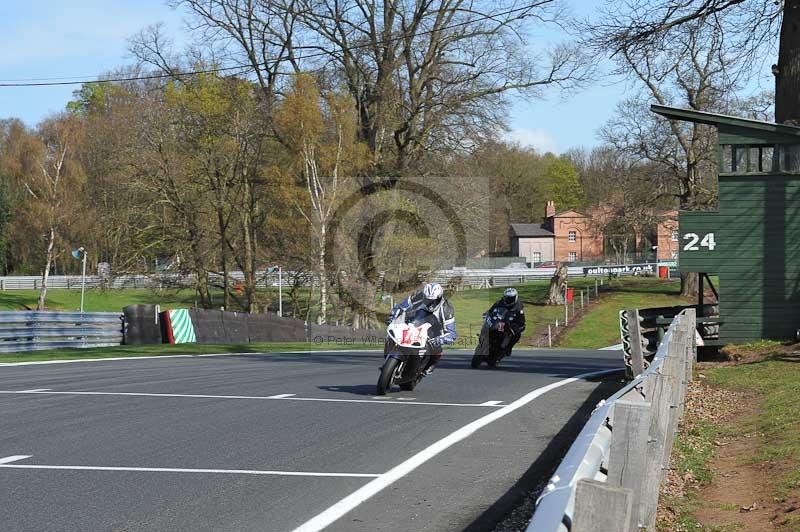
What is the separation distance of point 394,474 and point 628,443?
3.41 m

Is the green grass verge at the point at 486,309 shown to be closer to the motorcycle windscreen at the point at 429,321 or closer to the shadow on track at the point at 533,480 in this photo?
the motorcycle windscreen at the point at 429,321

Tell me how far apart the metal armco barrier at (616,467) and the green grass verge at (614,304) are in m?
41.4

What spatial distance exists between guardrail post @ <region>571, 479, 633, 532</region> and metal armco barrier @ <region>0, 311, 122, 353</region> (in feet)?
80.3

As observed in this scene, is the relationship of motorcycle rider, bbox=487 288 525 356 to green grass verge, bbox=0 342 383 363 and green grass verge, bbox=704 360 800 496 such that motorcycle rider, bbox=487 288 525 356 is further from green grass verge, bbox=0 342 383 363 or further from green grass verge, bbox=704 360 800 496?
green grass verge, bbox=0 342 383 363

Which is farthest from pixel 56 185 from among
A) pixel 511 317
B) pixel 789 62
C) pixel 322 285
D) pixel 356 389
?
pixel 356 389

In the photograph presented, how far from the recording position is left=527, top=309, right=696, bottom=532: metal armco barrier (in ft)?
9.78

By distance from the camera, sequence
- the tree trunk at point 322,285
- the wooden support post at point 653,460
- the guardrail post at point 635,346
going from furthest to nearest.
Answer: the tree trunk at point 322,285 → the guardrail post at point 635,346 → the wooden support post at point 653,460

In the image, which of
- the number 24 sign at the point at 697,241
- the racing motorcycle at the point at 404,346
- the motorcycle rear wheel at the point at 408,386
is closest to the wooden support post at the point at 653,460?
the racing motorcycle at the point at 404,346

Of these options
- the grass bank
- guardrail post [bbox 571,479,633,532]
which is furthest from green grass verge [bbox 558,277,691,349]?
guardrail post [bbox 571,479,633,532]

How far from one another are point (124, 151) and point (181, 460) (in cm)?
3861

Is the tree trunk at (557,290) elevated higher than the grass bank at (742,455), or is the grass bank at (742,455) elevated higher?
the tree trunk at (557,290)

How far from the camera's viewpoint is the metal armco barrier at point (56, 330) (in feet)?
84.0

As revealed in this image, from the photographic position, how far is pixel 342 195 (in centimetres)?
4047

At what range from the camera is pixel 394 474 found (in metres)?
7.96
